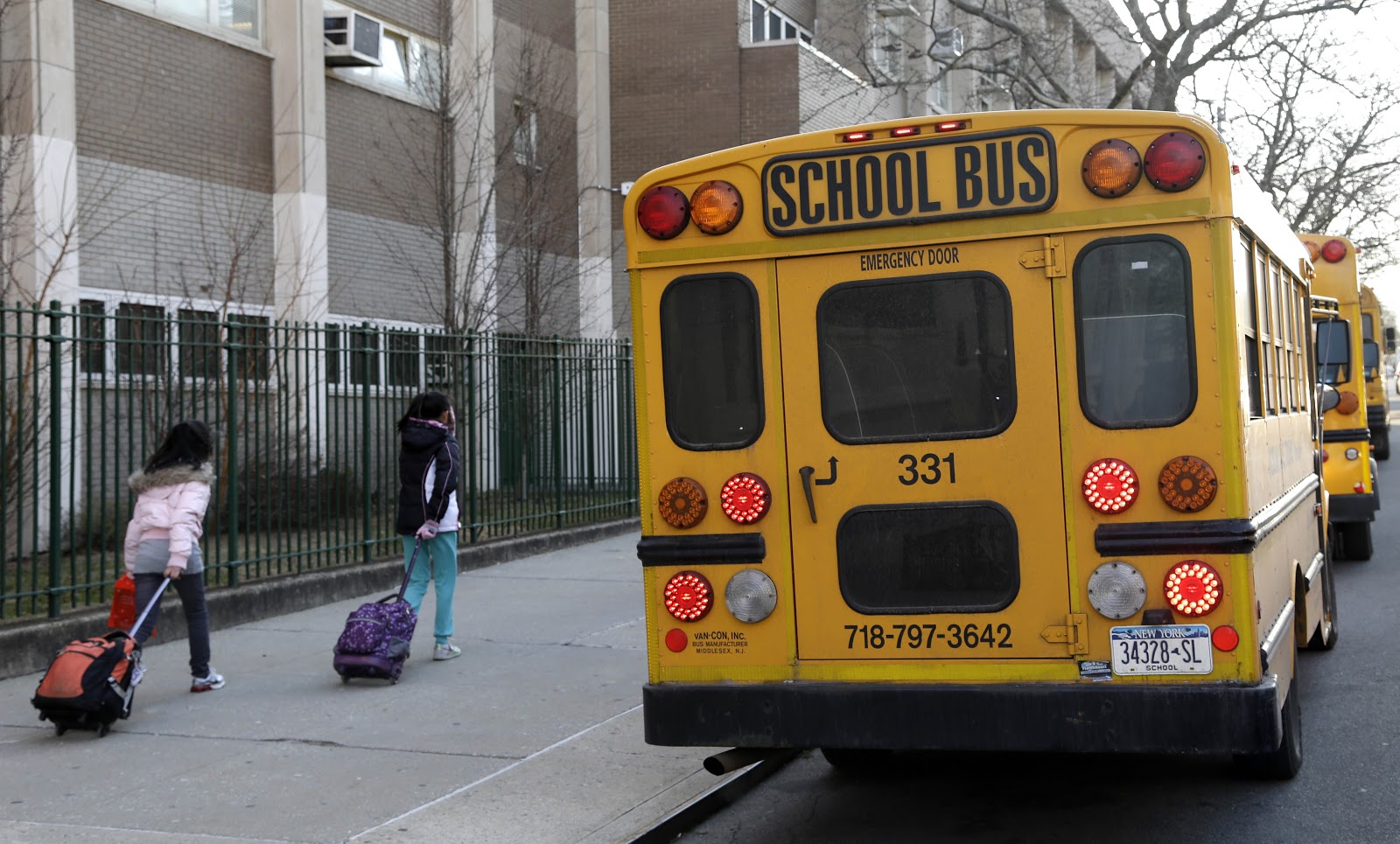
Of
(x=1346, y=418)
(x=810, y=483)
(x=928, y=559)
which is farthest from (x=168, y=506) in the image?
(x=1346, y=418)

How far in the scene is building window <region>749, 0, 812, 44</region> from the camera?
1139 inches

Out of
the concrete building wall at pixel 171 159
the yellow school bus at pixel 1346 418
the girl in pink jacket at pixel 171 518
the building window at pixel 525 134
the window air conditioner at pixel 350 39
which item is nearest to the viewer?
the girl in pink jacket at pixel 171 518

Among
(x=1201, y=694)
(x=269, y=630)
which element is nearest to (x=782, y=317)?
(x=1201, y=694)

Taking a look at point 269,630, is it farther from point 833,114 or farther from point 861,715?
point 833,114

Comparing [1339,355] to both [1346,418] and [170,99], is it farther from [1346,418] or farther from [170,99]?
[170,99]

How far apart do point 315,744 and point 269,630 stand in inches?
145

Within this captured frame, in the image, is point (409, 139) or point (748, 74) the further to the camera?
point (748, 74)

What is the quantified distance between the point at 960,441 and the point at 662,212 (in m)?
1.43

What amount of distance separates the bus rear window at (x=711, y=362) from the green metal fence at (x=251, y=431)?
5.18 metres

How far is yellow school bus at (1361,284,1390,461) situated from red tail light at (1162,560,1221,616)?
16.6 metres

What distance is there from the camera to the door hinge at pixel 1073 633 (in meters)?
5.05

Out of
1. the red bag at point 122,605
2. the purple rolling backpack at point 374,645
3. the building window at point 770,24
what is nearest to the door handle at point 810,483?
the purple rolling backpack at point 374,645

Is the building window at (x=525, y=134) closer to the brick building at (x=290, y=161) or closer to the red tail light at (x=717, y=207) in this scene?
the brick building at (x=290, y=161)

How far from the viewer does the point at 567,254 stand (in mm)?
23703
